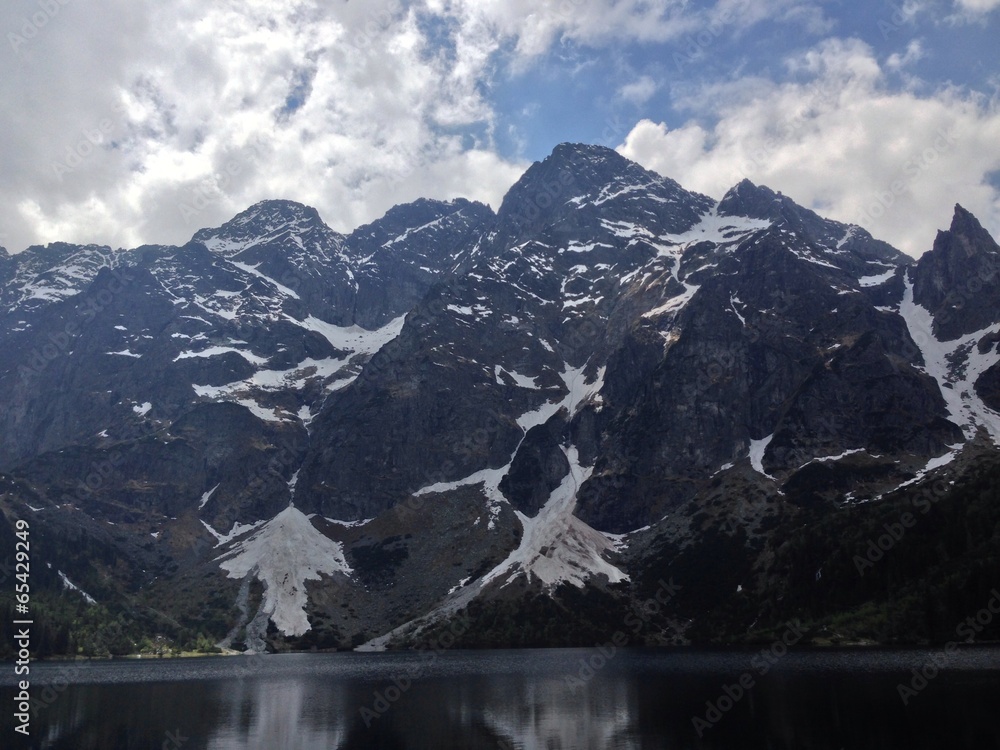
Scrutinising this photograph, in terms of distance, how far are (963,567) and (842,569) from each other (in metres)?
41.2

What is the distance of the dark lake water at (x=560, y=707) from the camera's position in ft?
213
